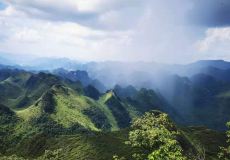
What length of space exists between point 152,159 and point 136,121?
22.9 metres

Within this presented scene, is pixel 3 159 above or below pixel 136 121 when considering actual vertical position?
below

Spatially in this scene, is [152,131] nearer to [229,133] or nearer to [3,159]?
[229,133]

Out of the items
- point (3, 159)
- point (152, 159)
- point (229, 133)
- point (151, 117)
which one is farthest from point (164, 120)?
point (3, 159)

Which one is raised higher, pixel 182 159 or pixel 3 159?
pixel 182 159

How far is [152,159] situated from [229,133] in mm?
15713

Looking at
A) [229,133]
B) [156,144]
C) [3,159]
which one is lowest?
[3,159]

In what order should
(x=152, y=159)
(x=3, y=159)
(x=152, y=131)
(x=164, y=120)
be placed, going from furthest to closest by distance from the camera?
(x=3, y=159) → (x=164, y=120) → (x=152, y=131) → (x=152, y=159)

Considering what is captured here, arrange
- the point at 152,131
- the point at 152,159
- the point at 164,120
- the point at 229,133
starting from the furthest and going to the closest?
the point at 164,120 → the point at 152,131 → the point at 229,133 → the point at 152,159

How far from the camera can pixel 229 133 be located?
62.2m

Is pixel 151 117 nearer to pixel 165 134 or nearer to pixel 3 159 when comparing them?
pixel 165 134

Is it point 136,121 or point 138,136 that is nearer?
point 138,136

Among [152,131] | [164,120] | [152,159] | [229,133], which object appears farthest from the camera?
[164,120]

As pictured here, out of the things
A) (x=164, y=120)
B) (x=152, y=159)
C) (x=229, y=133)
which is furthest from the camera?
(x=164, y=120)

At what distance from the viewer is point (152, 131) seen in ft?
221
